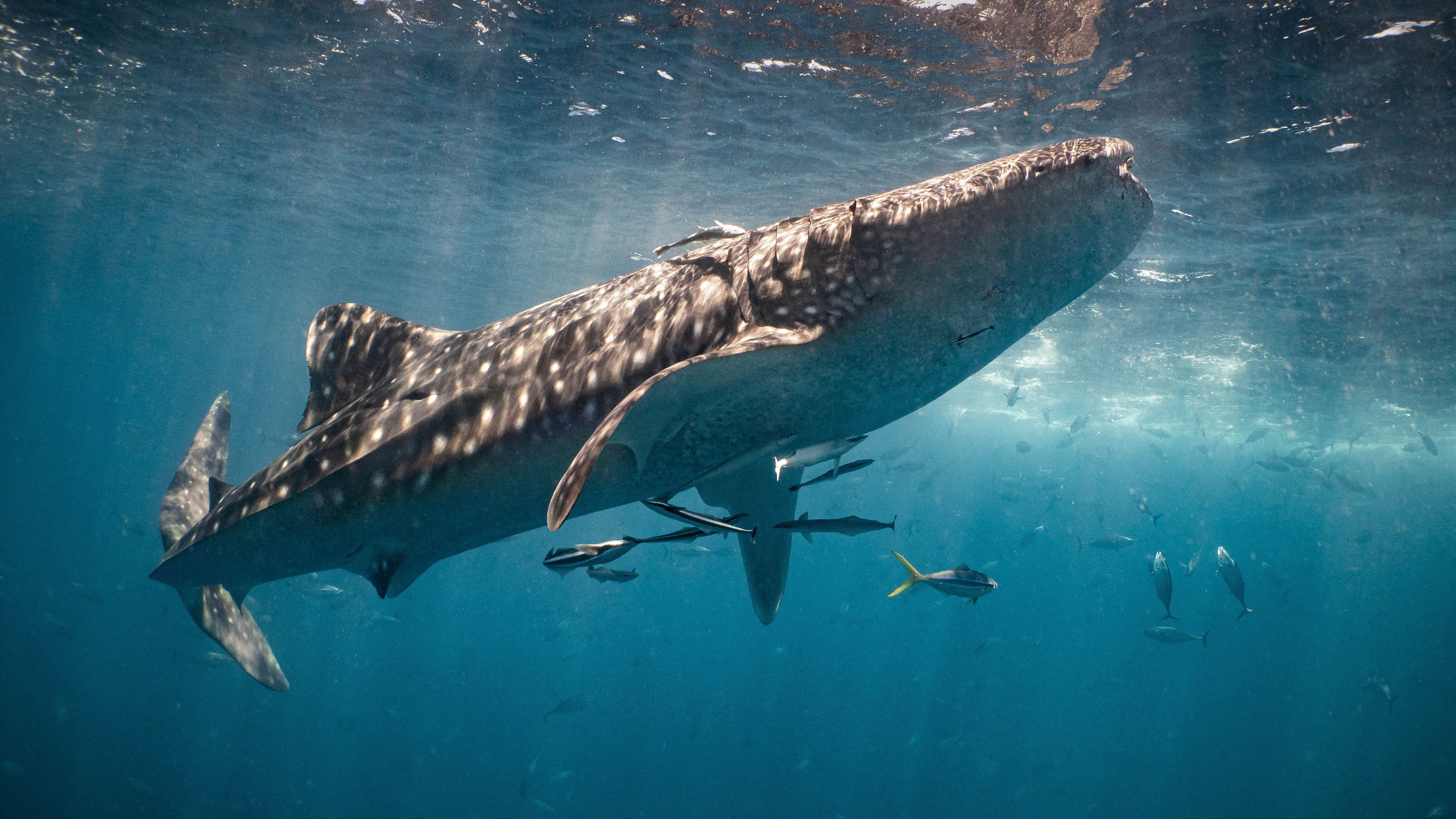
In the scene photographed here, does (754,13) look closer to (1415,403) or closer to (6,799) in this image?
(6,799)

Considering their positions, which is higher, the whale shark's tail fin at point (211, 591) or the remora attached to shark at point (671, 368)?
the remora attached to shark at point (671, 368)

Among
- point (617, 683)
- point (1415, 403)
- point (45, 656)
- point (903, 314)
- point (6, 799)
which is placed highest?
point (903, 314)

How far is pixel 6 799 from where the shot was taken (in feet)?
67.8

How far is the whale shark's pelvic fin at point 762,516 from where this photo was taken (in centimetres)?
434

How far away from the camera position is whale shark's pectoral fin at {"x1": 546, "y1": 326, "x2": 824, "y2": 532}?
201cm

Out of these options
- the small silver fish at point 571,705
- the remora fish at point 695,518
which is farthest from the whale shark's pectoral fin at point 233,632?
the small silver fish at point 571,705

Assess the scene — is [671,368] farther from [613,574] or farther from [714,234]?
[613,574]

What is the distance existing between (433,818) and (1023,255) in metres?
36.6

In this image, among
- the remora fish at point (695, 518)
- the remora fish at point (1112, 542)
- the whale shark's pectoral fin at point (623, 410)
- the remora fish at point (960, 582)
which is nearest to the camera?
the whale shark's pectoral fin at point (623, 410)

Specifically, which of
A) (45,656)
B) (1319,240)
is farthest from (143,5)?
(45,656)

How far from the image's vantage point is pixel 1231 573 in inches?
422

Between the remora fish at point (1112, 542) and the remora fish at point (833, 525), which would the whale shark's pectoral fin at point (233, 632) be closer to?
the remora fish at point (833, 525)

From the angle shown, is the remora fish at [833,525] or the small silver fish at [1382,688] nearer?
the remora fish at [833,525]

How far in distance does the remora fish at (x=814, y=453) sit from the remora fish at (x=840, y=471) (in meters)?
0.54
